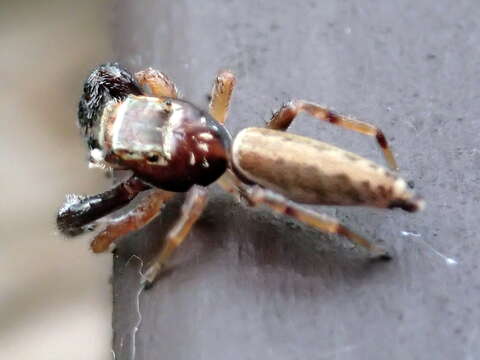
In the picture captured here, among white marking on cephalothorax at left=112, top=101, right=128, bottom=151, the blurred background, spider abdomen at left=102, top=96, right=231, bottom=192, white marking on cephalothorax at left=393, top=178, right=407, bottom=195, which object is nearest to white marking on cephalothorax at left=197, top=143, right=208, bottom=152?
spider abdomen at left=102, top=96, right=231, bottom=192

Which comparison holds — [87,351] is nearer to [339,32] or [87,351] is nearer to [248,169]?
[248,169]

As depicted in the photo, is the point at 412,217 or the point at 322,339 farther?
the point at 412,217

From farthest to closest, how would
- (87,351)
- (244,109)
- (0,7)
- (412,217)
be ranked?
(0,7)
(87,351)
(244,109)
(412,217)

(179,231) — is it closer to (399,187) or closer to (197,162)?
(197,162)

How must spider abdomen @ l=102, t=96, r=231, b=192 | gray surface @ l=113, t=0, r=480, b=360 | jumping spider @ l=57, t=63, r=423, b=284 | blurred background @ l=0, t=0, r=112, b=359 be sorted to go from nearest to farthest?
gray surface @ l=113, t=0, r=480, b=360
jumping spider @ l=57, t=63, r=423, b=284
spider abdomen @ l=102, t=96, r=231, b=192
blurred background @ l=0, t=0, r=112, b=359

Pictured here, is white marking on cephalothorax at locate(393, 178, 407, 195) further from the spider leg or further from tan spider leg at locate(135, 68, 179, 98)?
tan spider leg at locate(135, 68, 179, 98)

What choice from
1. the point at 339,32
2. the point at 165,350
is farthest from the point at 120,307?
the point at 339,32

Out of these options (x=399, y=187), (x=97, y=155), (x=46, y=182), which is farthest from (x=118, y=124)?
(x=46, y=182)
